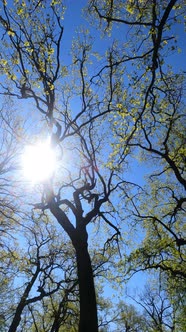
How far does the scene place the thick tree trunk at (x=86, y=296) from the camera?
740cm

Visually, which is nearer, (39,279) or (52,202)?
(52,202)

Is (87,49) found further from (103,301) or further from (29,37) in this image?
(103,301)

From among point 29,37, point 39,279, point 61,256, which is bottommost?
point 39,279

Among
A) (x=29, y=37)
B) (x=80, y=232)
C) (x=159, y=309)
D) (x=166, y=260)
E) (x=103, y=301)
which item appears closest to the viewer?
(x=80, y=232)

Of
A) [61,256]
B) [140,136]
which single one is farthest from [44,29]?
[61,256]

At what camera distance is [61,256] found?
78.4ft

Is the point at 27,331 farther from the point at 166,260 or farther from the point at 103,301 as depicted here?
the point at 166,260

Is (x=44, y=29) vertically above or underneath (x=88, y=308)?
above

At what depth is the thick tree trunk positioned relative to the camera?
7.40m

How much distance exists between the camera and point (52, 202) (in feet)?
32.6

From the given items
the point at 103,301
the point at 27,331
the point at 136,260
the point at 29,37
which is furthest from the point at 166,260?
the point at 27,331

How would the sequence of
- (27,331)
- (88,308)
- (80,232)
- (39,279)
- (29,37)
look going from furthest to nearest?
1. (27,331)
2. (39,279)
3. (29,37)
4. (80,232)
5. (88,308)

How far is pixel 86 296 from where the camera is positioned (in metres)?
7.88

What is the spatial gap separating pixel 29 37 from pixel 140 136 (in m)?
6.80
